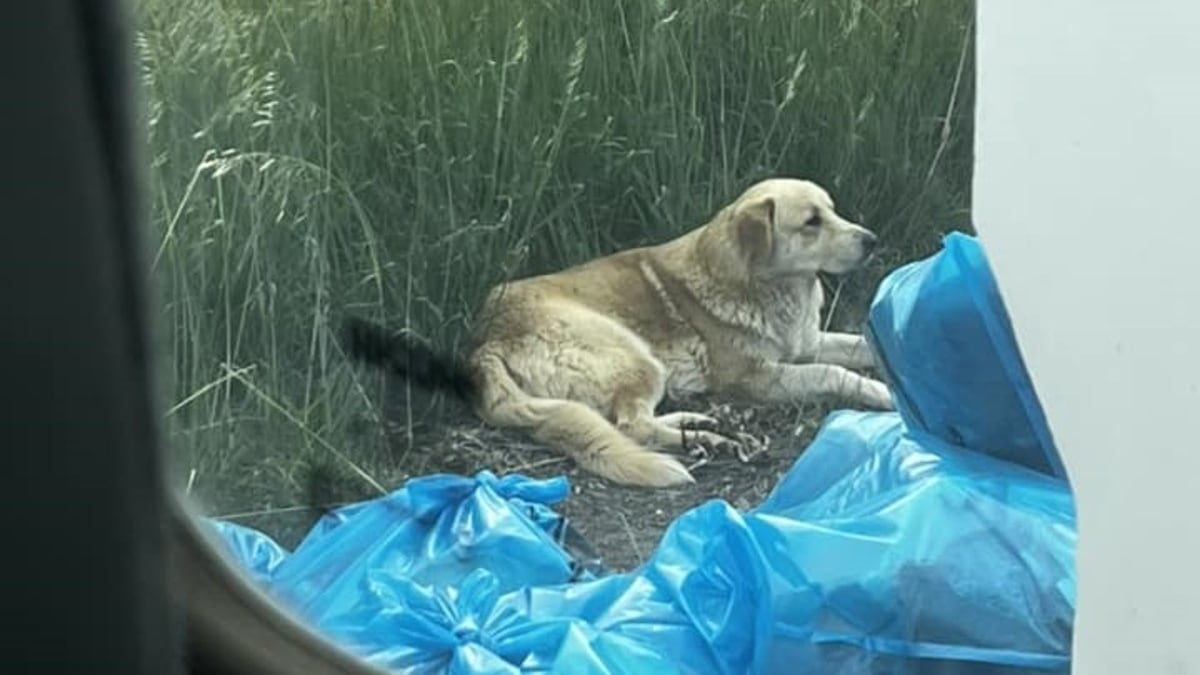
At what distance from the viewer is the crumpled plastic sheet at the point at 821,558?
143cm

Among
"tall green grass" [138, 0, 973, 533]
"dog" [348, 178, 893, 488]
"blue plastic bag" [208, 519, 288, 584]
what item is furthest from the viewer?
"dog" [348, 178, 893, 488]

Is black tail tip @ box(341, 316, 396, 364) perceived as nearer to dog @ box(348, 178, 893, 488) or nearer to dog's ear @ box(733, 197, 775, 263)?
dog @ box(348, 178, 893, 488)

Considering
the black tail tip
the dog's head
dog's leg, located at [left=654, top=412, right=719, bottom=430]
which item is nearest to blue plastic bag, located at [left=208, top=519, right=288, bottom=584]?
the black tail tip

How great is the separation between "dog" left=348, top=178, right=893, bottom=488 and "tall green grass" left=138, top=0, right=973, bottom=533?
1.0 inches

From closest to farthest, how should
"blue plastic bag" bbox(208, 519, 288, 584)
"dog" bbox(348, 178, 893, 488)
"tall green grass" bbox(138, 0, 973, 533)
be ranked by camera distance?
"blue plastic bag" bbox(208, 519, 288, 584) < "tall green grass" bbox(138, 0, 973, 533) < "dog" bbox(348, 178, 893, 488)

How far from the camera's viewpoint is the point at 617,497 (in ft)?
4.91

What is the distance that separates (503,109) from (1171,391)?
0.47 metres

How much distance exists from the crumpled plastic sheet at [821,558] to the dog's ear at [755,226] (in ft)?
0.29

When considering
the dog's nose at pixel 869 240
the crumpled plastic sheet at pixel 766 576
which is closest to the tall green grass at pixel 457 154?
the dog's nose at pixel 869 240

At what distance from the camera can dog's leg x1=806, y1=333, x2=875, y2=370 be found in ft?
4.85

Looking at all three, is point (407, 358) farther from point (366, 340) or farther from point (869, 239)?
point (869, 239)

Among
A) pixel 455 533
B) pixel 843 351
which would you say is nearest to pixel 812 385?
pixel 843 351

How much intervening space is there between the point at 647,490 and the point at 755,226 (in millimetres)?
206

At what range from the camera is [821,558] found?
1485 millimetres
